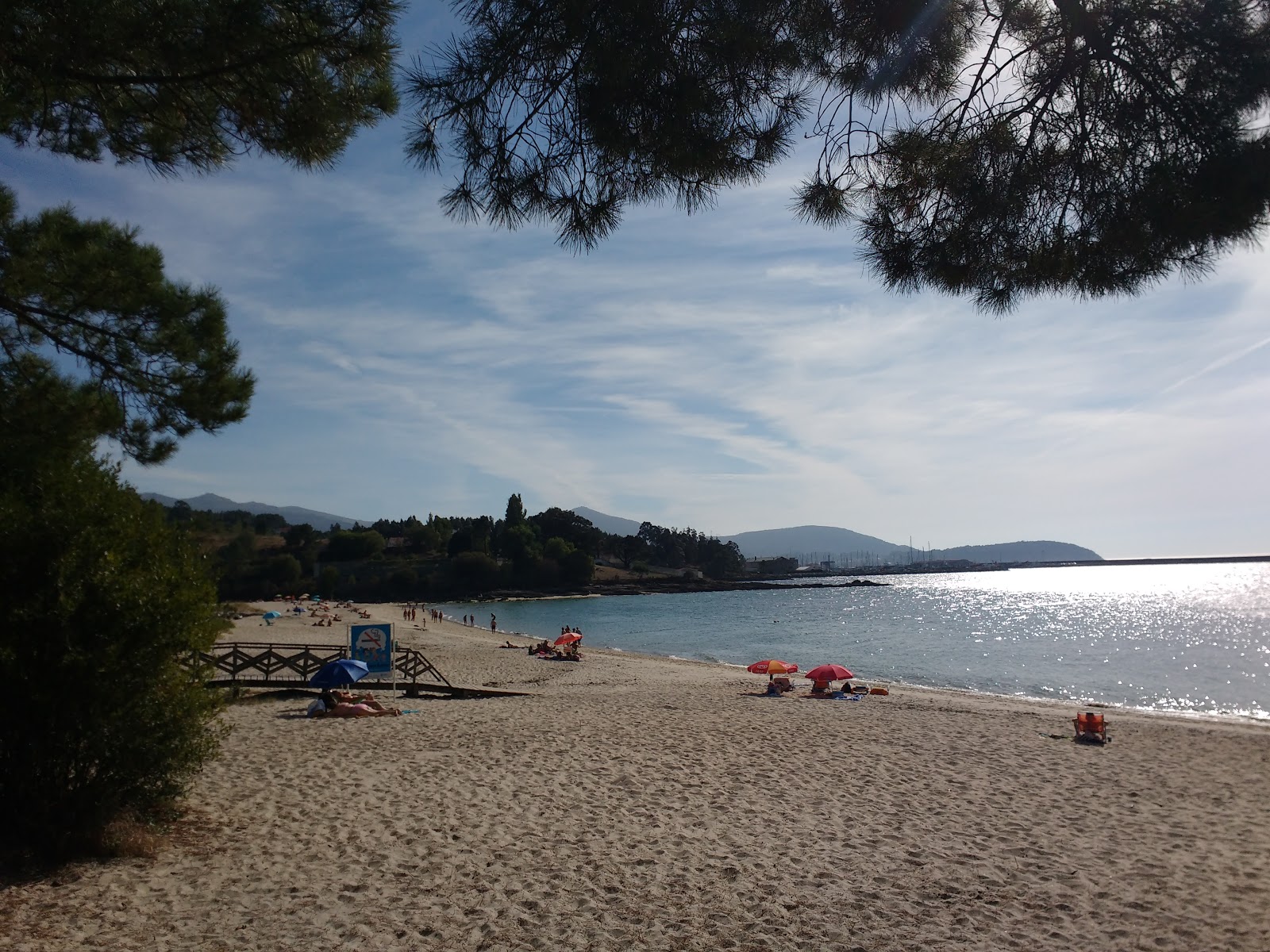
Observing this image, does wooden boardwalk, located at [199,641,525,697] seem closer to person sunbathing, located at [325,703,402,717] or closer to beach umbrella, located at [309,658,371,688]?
beach umbrella, located at [309,658,371,688]

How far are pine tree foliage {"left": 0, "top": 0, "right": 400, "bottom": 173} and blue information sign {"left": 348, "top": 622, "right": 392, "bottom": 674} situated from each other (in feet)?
35.4

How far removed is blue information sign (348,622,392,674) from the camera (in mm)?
14922

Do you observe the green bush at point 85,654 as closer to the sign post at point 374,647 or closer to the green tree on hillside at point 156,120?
the green tree on hillside at point 156,120

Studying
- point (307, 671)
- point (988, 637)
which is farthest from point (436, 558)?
point (307, 671)

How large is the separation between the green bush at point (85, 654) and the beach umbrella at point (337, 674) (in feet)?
24.7

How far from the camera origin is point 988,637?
52719 millimetres

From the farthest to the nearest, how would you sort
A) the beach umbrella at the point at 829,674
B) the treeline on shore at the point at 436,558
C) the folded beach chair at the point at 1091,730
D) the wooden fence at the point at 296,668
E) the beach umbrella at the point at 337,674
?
the treeline on shore at the point at 436,558 → the beach umbrella at the point at 829,674 → the wooden fence at the point at 296,668 → the beach umbrella at the point at 337,674 → the folded beach chair at the point at 1091,730

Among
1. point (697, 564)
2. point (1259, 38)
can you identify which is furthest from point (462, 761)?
point (697, 564)

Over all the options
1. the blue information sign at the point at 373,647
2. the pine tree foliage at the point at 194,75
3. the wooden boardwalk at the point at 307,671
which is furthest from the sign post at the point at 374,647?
the pine tree foliage at the point at 194,75

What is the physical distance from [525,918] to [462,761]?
15.6ft

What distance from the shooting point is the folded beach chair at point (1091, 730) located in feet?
43.2

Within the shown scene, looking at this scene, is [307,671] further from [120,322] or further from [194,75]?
[194,75]

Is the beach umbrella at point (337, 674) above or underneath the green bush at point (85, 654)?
underneath

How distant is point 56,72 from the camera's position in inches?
181
